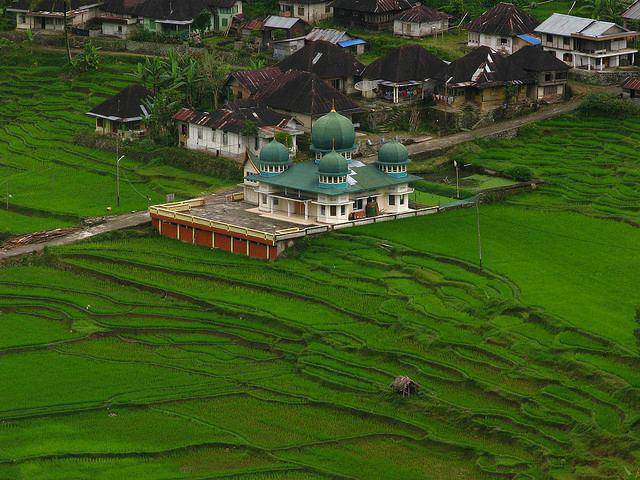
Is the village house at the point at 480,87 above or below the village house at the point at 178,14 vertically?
below

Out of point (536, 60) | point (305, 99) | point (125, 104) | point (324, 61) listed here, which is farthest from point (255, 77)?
point (536, 60)

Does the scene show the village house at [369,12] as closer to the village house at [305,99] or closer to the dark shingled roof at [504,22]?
the dark shingled roof at [504,22]

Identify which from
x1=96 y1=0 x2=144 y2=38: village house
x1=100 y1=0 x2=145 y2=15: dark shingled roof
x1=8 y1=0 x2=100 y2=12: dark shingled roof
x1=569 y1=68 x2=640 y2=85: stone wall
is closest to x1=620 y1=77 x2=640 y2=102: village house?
x1=569 y1=68 x2=640 y2=85: stone wall

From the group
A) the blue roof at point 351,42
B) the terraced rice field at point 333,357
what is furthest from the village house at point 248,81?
the terraced rice field at point 333,357

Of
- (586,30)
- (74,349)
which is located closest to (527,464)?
(74,349)

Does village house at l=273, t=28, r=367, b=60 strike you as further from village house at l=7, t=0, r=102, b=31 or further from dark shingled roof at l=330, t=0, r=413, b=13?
village house at l=7, t=0, r=102, b=31

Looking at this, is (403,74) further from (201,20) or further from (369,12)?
(201,20)
